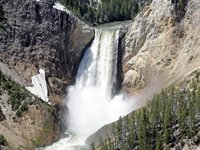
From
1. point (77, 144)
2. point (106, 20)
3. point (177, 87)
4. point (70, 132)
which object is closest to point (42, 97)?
point (70, 132)

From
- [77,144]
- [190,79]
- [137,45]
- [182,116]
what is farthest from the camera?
[137,45]

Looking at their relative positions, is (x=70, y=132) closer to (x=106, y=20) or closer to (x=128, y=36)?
(x=128, y=36)

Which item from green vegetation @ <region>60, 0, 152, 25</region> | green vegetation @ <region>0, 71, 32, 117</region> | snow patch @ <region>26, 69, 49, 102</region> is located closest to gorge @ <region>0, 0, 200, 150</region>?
snow patch @ <region>26, 69, 49, 102</region>

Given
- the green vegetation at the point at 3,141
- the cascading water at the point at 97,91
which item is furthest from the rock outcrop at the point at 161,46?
the green vegetation at the point at 3,141

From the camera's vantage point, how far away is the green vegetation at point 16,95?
332ft

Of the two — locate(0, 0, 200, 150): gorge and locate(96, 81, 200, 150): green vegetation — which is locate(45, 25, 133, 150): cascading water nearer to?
locate(0, 0, 200, 150): gorge

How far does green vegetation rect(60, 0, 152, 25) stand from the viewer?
168 meters

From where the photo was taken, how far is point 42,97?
110312 millimetres

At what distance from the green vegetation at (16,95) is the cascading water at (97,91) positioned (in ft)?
31.3

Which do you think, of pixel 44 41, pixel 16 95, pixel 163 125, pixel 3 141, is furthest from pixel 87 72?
pixel 163 125

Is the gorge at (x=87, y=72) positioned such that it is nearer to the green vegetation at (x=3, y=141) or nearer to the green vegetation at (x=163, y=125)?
the green vegetation at (x=3, y=141)

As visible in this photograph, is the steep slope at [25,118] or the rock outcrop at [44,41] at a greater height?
the rock outcrop at [44,41]

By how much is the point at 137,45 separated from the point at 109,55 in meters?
7.87

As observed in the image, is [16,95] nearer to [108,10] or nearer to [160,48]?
[160,48]
